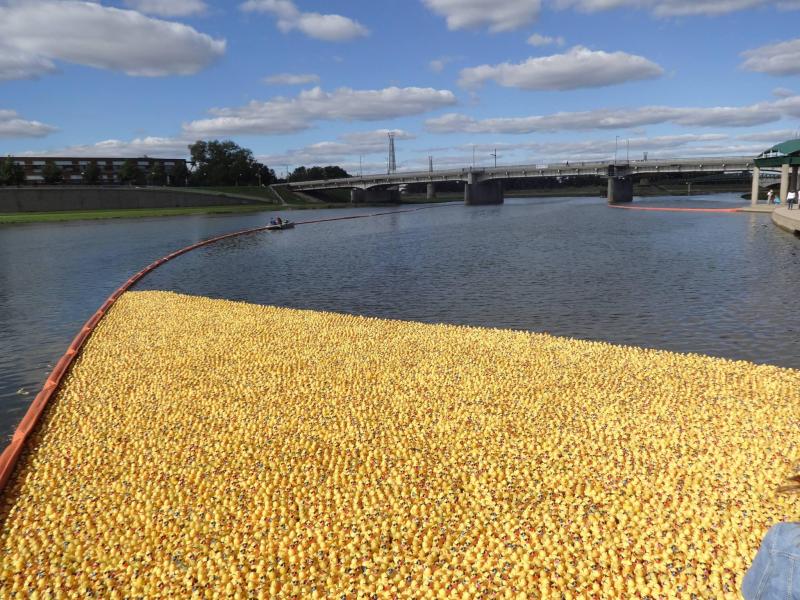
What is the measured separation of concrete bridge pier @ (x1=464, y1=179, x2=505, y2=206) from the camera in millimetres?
140625

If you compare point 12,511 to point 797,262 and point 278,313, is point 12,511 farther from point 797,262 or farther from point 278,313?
point 797,262

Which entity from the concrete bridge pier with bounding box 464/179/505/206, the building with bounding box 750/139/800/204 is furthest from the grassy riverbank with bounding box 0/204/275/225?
the building with bounding box 750/139/800/204

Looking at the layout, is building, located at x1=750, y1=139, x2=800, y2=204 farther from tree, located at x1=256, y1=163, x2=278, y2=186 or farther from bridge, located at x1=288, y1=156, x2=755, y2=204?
tree, located at x1=256, y1=163, x2=278, y2=186

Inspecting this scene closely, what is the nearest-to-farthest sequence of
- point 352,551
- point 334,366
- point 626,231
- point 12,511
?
point 352,551 → point 12,511 → point 334,366 → point 626,231

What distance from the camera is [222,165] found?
179 metres

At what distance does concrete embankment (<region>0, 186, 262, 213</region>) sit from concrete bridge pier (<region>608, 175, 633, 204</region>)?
3413 inches

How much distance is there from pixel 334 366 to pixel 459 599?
888cm

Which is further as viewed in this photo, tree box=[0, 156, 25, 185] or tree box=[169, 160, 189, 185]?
tree box=[169, 160, 189, 185]

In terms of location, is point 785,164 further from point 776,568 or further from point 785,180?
point 776,568

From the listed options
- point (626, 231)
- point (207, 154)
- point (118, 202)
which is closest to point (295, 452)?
point (626, 231)

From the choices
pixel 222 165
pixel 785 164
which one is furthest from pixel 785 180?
pixel 222 165

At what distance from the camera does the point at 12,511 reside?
8398 mm

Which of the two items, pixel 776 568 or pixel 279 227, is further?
pixel 279 227

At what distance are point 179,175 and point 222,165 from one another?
14.1m
